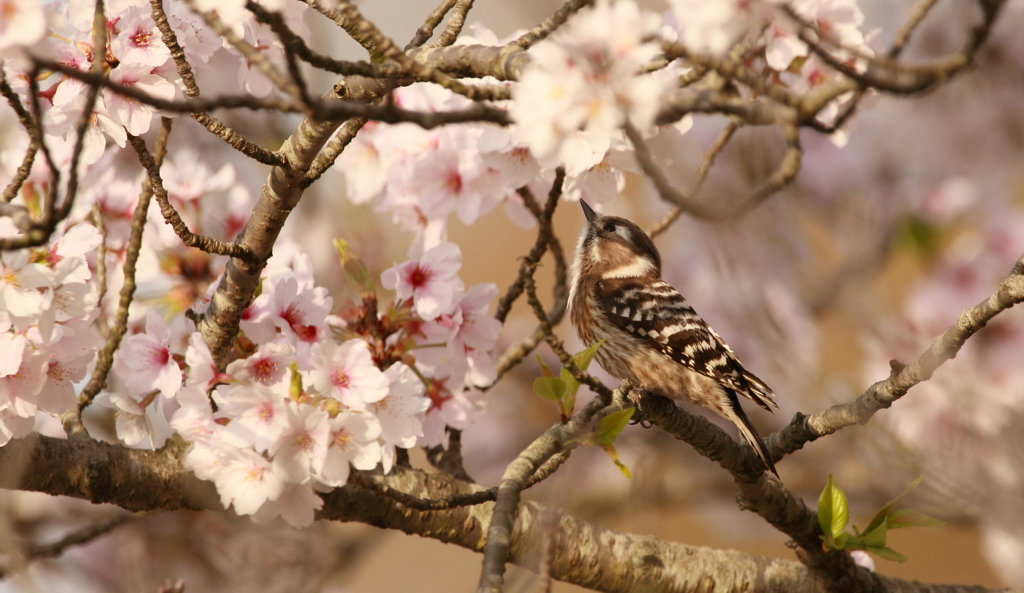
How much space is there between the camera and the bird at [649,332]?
12.3ft

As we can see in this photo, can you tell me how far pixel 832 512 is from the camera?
2652 millimetres

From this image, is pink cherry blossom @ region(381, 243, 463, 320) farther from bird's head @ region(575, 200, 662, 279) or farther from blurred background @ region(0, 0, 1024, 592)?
bird's head @ region(575, 200, 662, 279)

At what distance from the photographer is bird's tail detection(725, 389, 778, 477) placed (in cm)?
266

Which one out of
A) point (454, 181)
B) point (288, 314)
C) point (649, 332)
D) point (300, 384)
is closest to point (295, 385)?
point (300, 384)

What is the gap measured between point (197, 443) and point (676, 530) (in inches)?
259

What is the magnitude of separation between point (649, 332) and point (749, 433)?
0.92m

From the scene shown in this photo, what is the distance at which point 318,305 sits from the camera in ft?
8.10

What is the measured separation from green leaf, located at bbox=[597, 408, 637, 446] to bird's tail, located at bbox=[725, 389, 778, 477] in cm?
73

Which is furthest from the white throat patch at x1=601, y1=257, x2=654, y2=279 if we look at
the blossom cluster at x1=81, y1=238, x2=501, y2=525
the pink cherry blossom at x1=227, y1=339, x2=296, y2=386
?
the pink cherry blossom at x1=227, y1=339, x2=296, y2=386

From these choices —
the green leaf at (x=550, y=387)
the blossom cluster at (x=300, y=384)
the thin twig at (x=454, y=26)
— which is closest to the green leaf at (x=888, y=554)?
the green leaf at (x=550, y=387)

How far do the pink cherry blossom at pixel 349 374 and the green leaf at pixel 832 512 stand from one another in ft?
4.84

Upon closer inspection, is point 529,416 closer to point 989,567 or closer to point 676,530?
point 676,530

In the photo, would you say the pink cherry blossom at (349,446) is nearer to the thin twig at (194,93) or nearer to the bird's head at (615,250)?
the thin twig at (194,93)

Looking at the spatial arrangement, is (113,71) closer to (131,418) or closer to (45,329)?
(45,329)
